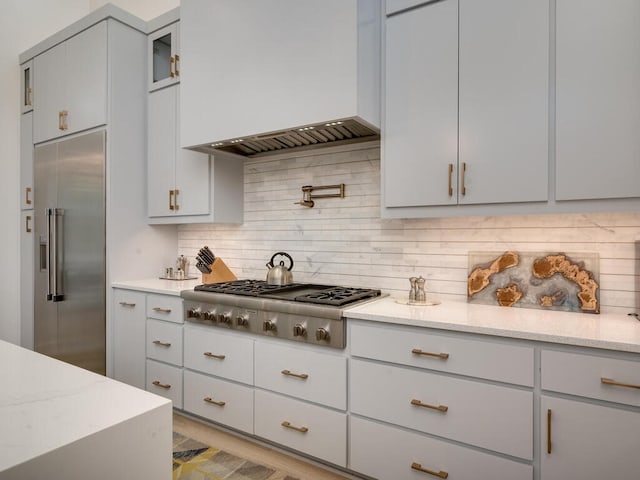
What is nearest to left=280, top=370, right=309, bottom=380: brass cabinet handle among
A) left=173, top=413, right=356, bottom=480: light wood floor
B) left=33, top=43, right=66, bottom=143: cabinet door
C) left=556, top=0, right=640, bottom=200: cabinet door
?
left=173, top=413, right=356, bottom=480: light wood floor

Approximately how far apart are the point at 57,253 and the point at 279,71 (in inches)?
96.4

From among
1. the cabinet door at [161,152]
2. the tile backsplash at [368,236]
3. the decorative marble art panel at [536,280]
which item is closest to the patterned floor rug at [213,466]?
the tile backsplash at [368,236]

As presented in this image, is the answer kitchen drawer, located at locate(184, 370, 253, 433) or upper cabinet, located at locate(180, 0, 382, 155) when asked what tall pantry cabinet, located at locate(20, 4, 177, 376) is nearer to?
upper cabinet, located at locate(180, 0, 382, 155)

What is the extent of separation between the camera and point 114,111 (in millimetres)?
3045

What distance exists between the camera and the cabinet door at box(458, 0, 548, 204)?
5.83 ft

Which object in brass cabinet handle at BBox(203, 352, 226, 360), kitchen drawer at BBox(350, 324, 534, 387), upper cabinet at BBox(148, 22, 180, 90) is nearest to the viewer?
kitchen drawer at BBox(350, 324, 534, 387)

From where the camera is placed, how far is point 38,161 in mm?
3615

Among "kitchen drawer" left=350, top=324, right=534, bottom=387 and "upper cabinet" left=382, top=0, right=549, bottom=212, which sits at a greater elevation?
"upper cabinet" left=382, top=0, right=549, bottom=212

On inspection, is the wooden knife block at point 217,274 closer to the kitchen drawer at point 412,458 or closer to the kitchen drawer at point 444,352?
the kitchen drawer at point 444,352

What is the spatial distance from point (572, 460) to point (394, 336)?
791 millimetres

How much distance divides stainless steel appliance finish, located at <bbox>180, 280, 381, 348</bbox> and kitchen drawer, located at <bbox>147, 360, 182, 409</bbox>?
43cm

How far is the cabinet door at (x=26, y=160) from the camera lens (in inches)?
147

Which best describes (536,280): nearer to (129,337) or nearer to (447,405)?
(447,405)

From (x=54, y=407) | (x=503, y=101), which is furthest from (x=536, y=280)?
Answer: (x=54, y=407)
